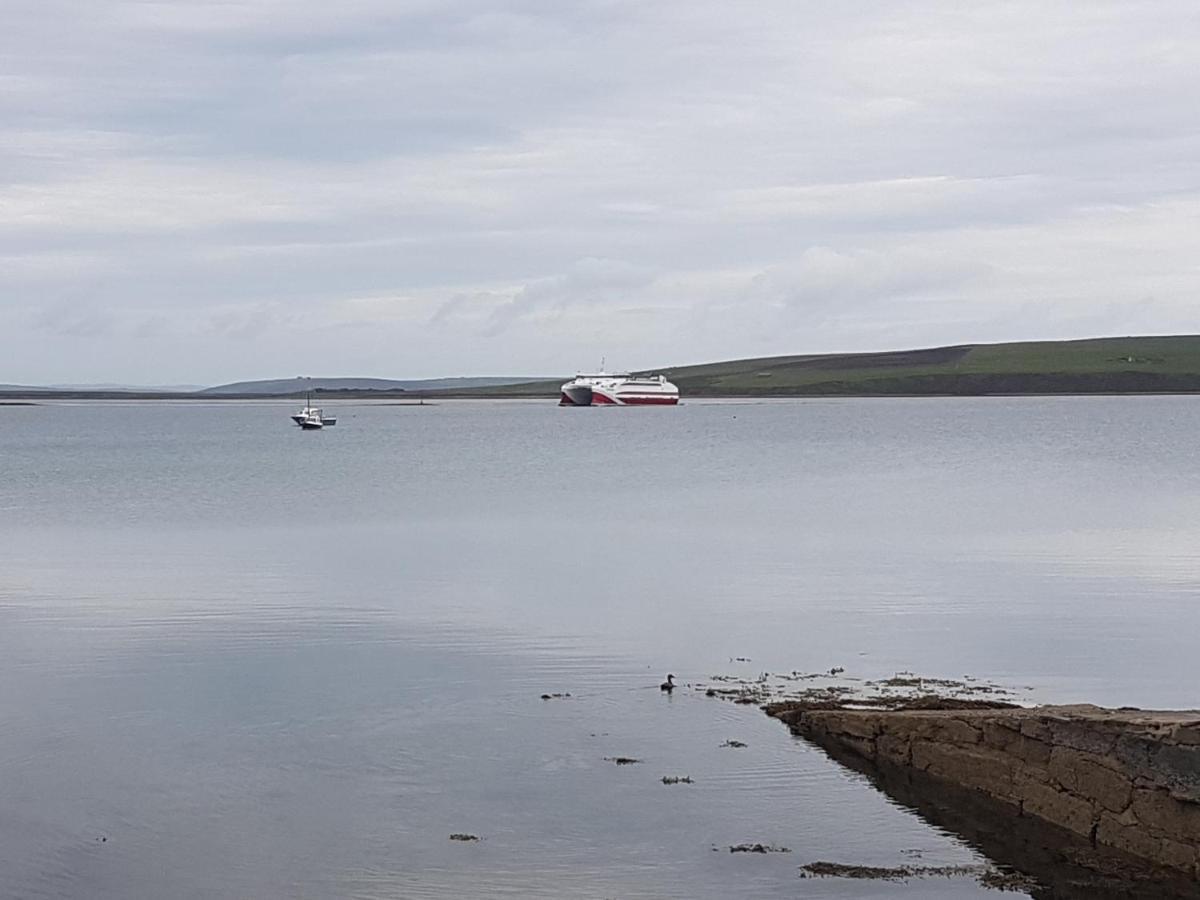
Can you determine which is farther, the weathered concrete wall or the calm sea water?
the calm sea water

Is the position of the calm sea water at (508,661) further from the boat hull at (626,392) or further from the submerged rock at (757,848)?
the boat hull at (626,392)

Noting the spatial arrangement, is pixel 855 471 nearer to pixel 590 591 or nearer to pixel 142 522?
pixel 142 522

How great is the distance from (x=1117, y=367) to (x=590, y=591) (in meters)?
177

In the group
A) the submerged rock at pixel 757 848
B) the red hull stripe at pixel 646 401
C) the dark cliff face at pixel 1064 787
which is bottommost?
the submerged rock at pixel 757 848

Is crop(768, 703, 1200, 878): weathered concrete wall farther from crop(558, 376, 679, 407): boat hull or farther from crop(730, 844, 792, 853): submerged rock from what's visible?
crop(558, 376, 679, 407): boat hull

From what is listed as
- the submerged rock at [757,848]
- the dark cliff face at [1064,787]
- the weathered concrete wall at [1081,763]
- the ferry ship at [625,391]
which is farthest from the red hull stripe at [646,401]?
the submerged rock at [757,848]

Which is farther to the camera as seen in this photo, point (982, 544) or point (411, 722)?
point (982, 544)

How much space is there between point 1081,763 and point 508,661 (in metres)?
9.06

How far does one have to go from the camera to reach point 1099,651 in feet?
68.4

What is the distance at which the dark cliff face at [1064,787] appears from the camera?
12172 mm

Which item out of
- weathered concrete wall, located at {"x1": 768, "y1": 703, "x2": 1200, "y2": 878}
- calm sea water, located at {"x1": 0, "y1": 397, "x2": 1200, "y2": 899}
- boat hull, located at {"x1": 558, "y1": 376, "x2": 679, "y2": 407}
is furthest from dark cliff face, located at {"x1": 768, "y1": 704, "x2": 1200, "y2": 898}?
boat hull, located at {"x1": 558, "y1": 376, "x2": 679, "y2": 407}

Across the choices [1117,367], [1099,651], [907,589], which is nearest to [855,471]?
[907,589]

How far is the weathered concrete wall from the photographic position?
12.2 m

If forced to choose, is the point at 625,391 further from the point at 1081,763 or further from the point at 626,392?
the point at 1081,763
